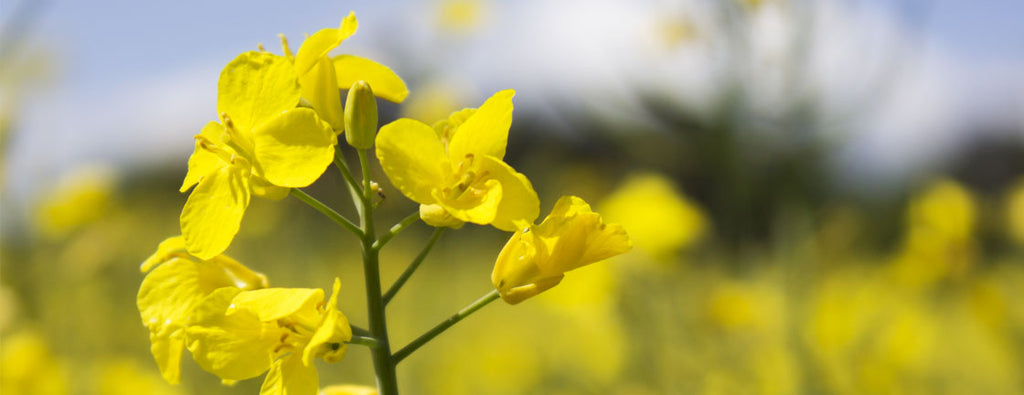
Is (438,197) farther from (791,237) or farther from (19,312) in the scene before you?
(19,312)

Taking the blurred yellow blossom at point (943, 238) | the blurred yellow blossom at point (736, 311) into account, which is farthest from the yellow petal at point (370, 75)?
the blurred yellow blossom at point (736, 311)

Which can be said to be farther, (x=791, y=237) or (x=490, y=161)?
(x=791, y=237)

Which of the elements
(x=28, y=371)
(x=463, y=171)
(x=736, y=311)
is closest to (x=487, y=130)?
(x=463, y=171)

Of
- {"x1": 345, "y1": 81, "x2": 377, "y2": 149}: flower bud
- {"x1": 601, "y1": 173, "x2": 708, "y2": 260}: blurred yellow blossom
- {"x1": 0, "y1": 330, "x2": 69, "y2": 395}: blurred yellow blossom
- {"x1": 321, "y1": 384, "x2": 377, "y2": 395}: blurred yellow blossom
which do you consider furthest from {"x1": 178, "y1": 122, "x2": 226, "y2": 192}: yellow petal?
{"x1": 601, "y1": 173, "x2": 708, "y2": 260}: blurred yellow blossom

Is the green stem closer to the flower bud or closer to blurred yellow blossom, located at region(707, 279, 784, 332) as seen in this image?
the flower bud

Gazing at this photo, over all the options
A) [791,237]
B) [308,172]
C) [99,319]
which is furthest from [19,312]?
[791,237]

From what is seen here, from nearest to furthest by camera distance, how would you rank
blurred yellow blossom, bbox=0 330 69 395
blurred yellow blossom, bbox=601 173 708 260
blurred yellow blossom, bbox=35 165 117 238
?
blurred yellow blossom, bbox=0 330 69 395
blurred yellow blossom, bbox=601 173 708 260
blurred yellow blossom, bbox=35 165 117 238

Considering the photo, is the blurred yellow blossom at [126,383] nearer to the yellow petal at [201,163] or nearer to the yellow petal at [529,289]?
the yellow petal at [201,163]
